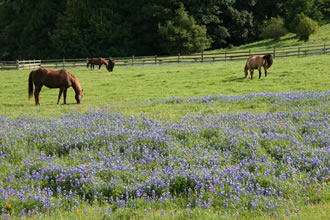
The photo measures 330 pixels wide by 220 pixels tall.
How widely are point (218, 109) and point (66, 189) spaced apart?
5319mm

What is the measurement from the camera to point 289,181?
456cm

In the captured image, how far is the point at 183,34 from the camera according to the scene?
55750 millimetres

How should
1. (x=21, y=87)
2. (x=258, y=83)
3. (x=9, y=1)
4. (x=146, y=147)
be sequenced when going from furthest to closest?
(x=9, y=1) → (x=21, y=87) → (x=258, y=83) → (x=146, y=147)

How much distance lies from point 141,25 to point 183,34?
13.0 m

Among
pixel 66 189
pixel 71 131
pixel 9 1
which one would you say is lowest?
pixel 66 189

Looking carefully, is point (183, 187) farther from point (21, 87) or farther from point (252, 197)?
point (21, 87)

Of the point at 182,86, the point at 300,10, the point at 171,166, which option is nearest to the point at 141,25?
the point at 300,10

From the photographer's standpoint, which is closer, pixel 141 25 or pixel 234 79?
pixel 234 79

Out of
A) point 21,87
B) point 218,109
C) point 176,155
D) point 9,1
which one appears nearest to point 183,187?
point 176,155

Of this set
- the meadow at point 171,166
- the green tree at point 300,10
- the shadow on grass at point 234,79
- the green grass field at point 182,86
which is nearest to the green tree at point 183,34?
the green tree at point 300,10

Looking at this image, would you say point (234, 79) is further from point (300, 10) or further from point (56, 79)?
point (300, 10)

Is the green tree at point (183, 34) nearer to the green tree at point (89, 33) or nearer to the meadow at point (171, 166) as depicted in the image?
the green tree at point (89, 33)

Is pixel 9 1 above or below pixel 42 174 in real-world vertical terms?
above

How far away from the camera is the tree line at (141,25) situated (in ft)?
190
